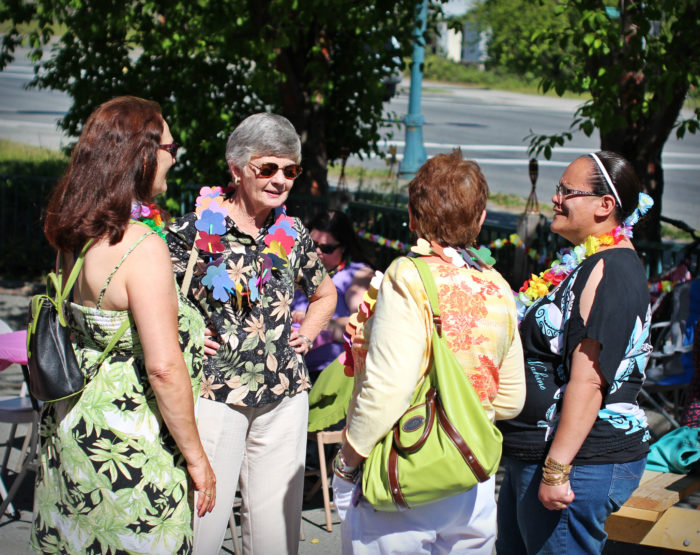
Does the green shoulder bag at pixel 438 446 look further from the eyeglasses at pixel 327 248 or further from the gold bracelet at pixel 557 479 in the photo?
the eyeglasses at pixel 327 248

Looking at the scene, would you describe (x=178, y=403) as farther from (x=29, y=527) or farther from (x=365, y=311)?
(x=29, y=527)

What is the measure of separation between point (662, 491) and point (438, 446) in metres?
1.62

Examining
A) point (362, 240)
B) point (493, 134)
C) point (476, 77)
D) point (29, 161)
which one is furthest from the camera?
point (476, 77)

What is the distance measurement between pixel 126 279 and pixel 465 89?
3777 centimetres

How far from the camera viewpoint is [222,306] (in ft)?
9.31

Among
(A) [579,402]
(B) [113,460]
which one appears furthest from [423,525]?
(B) [113,460]

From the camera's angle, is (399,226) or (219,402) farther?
(399,226)

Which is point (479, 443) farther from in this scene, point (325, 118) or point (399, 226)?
point (325, 118)

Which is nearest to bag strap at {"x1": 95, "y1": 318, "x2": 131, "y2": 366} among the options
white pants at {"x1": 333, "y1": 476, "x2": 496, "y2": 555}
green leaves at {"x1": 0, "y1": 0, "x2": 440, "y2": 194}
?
white pants at {"x1": 333, "y1": 476, "x2": 496, "y2": 555}

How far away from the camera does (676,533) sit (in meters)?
3.05

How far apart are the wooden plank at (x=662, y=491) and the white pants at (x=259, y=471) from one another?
1.28 meters

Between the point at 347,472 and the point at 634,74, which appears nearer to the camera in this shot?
the point at 347,472

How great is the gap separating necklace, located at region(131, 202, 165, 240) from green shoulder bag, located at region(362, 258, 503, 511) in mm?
806

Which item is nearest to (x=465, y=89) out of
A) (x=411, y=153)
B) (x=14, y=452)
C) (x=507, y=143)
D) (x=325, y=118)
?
(x=507, y=143)
